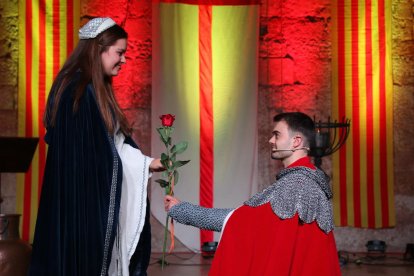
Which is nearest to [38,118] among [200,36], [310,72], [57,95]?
[200,36]

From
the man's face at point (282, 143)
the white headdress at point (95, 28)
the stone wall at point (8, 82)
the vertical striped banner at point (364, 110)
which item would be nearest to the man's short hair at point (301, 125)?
the man's face at point (282, 143)

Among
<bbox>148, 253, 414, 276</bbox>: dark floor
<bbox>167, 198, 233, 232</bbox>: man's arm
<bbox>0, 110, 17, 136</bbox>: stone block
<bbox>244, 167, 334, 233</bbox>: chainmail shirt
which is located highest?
<bbox>0, 110, 17, 136</bbox>: stone block

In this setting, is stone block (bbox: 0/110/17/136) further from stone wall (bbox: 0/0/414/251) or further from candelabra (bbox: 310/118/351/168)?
candelabra (bbox: 310/118/351/168)

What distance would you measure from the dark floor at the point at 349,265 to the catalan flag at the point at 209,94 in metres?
0.44

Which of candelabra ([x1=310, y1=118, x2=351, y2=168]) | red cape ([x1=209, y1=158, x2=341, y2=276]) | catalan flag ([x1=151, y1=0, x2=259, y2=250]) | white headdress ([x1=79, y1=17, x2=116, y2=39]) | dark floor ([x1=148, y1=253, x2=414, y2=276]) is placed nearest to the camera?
red cape ([x1=209, y1=158, x2=341, y2=276])

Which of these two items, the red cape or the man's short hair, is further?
the man's short hair

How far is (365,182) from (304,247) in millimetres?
3612

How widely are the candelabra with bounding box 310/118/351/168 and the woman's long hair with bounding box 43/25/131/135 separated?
258cm

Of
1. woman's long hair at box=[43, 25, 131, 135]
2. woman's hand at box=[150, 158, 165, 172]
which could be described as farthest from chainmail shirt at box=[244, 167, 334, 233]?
woman's long hair at box=[43, 25, 131, 135]

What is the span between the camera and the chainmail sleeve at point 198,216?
9.38ft

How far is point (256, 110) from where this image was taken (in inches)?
241

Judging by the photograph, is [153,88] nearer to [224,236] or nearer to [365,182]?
[365,182]

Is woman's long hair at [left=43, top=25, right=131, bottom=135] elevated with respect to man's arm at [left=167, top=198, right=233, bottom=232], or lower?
elevated

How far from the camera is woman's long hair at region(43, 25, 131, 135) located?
2.76 meters
